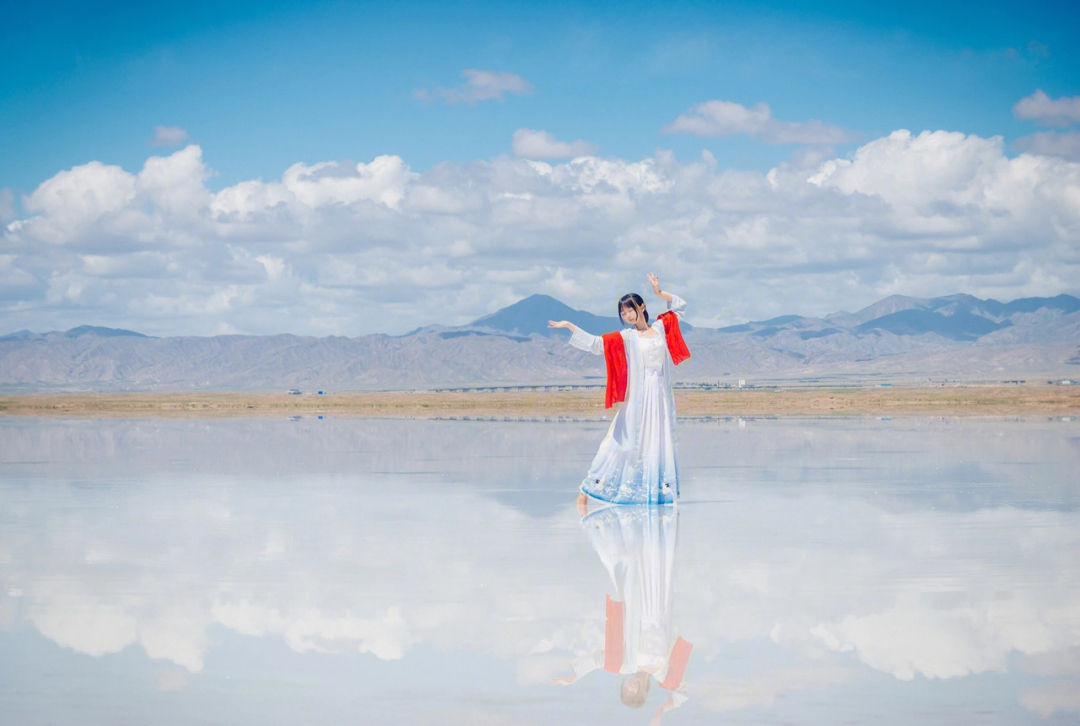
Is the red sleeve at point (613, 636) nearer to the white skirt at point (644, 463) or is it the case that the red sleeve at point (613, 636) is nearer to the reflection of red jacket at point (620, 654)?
the reflection of red jacket at point (620, 654)

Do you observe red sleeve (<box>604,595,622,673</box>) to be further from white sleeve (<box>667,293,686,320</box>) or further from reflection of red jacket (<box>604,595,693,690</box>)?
white sleeve (<box>667,293,686,320</box>)

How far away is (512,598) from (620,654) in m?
1.38

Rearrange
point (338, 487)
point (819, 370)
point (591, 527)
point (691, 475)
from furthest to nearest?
1. point (819, 370)
2. point (691, 475)
3. point (338, 487)
4. point (591, 527)

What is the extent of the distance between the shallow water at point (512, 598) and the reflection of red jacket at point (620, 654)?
8 centimetres

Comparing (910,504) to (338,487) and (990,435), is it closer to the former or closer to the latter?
(338,487)

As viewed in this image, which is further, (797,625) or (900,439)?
(900,439)

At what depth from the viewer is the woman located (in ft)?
37.5

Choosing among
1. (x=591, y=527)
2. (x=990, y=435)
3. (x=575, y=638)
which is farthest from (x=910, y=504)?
(x=990, y=435)

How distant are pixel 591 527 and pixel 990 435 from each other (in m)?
15.0

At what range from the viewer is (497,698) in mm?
4793

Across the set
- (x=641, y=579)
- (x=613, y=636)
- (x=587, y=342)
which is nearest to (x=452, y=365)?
(x=587, y=342)

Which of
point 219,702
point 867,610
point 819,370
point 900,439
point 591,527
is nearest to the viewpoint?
point 219,702

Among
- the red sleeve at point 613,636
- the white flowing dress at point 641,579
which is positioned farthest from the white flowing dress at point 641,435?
the red sleeve at point 613,636

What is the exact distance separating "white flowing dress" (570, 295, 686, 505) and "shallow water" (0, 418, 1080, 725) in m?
0.51
